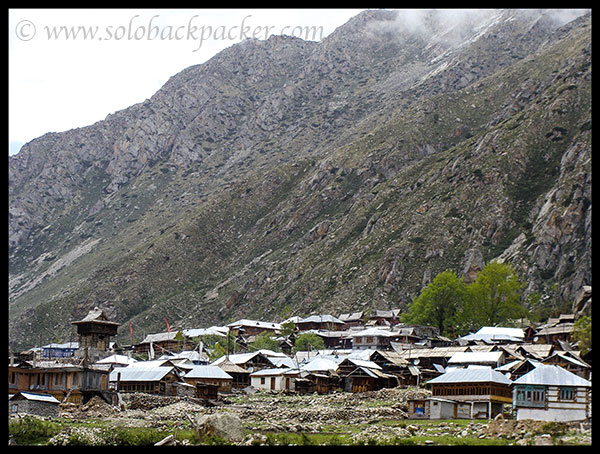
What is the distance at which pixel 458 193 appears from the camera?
151 m

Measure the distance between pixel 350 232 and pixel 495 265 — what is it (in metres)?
48.2

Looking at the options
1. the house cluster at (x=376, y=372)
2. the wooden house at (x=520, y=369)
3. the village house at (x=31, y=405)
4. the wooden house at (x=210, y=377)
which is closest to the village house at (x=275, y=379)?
the house cluster at (x=376, y=372)

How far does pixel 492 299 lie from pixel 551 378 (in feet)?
234

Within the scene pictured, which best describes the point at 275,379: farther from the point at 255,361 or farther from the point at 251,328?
the point at 251,328

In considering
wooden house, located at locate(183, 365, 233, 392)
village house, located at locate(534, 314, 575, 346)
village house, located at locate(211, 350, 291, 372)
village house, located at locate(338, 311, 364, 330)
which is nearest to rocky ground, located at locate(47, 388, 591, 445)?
wooden house, located at locate(183, 365, 233, 392)

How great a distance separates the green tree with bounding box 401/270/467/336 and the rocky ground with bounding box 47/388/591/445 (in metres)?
45.7

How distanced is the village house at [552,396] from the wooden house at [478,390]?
657 centimetres

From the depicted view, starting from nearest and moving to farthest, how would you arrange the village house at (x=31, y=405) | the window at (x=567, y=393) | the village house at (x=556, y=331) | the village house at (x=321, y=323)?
the window at (x=567, y=393) < the village house at (x=31, y=405) < the village house at (x=556, y=331) < the village house at (x=321, y=323)

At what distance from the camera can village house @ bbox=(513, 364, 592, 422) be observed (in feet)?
150

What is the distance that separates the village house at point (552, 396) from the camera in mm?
45812

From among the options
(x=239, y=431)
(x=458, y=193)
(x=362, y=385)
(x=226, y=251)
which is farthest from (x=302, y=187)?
(x=239, y=431)

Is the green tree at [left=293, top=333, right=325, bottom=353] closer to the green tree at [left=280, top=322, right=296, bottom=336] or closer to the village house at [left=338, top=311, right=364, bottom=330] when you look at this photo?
the green tree at [left=280, top=322, right=296, bottom=336]

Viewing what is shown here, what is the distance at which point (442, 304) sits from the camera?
384ft

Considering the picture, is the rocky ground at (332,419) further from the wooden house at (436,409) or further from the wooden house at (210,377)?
the wooden house at (210,377)
